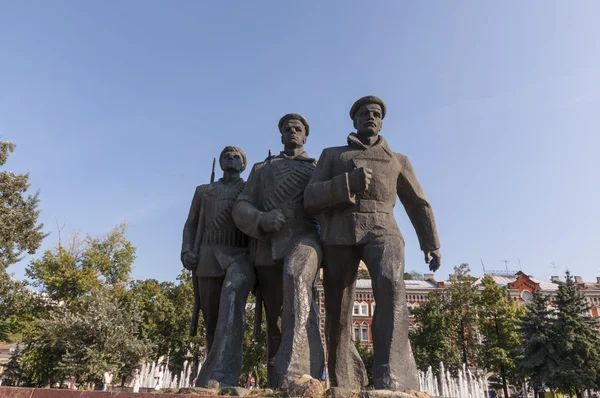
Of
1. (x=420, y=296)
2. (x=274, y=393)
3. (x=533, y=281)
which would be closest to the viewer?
(x=274, y=393)

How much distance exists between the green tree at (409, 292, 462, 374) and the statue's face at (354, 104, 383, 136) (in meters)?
27.6

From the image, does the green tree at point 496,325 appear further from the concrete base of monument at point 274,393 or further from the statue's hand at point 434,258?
the concrete base of monument at point 274,393

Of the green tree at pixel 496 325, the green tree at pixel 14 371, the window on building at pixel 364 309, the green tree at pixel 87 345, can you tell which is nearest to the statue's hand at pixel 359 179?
the green tree at pixel 87 345

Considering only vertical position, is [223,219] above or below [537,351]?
above

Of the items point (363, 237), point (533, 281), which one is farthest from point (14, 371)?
point (533, 281)

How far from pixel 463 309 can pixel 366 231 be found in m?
29.4

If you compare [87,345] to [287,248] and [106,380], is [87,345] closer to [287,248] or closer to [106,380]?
[106,380]

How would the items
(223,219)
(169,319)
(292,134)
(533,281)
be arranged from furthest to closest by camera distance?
1. (533,281)
2. (169,319)
3. (223,219)
4. (292,134)

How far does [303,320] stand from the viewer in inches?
165

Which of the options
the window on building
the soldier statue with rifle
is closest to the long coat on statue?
the soldier statue with rifle

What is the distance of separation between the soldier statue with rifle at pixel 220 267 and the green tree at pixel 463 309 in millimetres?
27592

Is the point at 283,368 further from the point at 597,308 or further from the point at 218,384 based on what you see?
the point at 597,308

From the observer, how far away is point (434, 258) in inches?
188

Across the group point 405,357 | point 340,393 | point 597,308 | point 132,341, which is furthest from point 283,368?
point 597,308
